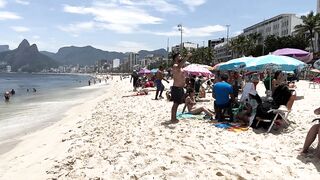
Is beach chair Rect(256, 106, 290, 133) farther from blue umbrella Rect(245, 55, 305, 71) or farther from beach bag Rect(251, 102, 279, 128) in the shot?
blue umbrella Rect(245, 55, 305, 71)

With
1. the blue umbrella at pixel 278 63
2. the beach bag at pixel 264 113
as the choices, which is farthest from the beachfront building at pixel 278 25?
the beach bag at pixel 264 113

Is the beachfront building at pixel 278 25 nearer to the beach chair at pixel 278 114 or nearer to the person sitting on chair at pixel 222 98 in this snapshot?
the person sitting on chair at pixel 222 98

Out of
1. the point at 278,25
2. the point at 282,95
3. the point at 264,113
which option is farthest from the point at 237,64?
the point at 278,25

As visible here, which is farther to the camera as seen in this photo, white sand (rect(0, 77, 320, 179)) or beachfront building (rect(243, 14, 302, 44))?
beachfront building (rect(243, 14, 302, 44))

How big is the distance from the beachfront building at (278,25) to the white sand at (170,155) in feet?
309

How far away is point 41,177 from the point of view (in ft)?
20.5

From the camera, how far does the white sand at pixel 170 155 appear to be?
5562 millimetres

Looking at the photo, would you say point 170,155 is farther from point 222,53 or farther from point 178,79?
point 222,53

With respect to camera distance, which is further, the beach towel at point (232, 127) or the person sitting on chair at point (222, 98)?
the person sitting on chair at point (222, 98)

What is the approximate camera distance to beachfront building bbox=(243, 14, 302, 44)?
99.0 metres

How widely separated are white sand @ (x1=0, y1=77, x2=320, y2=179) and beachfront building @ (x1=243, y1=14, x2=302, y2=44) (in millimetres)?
94169

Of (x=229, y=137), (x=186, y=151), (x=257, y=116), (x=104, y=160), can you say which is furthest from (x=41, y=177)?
(x=257, y=116)

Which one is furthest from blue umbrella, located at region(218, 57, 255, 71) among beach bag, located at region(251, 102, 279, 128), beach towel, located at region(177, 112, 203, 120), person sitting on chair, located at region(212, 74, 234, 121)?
beach bag, located at region(251, 102, 279, 128)

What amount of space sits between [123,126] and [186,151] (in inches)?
148
